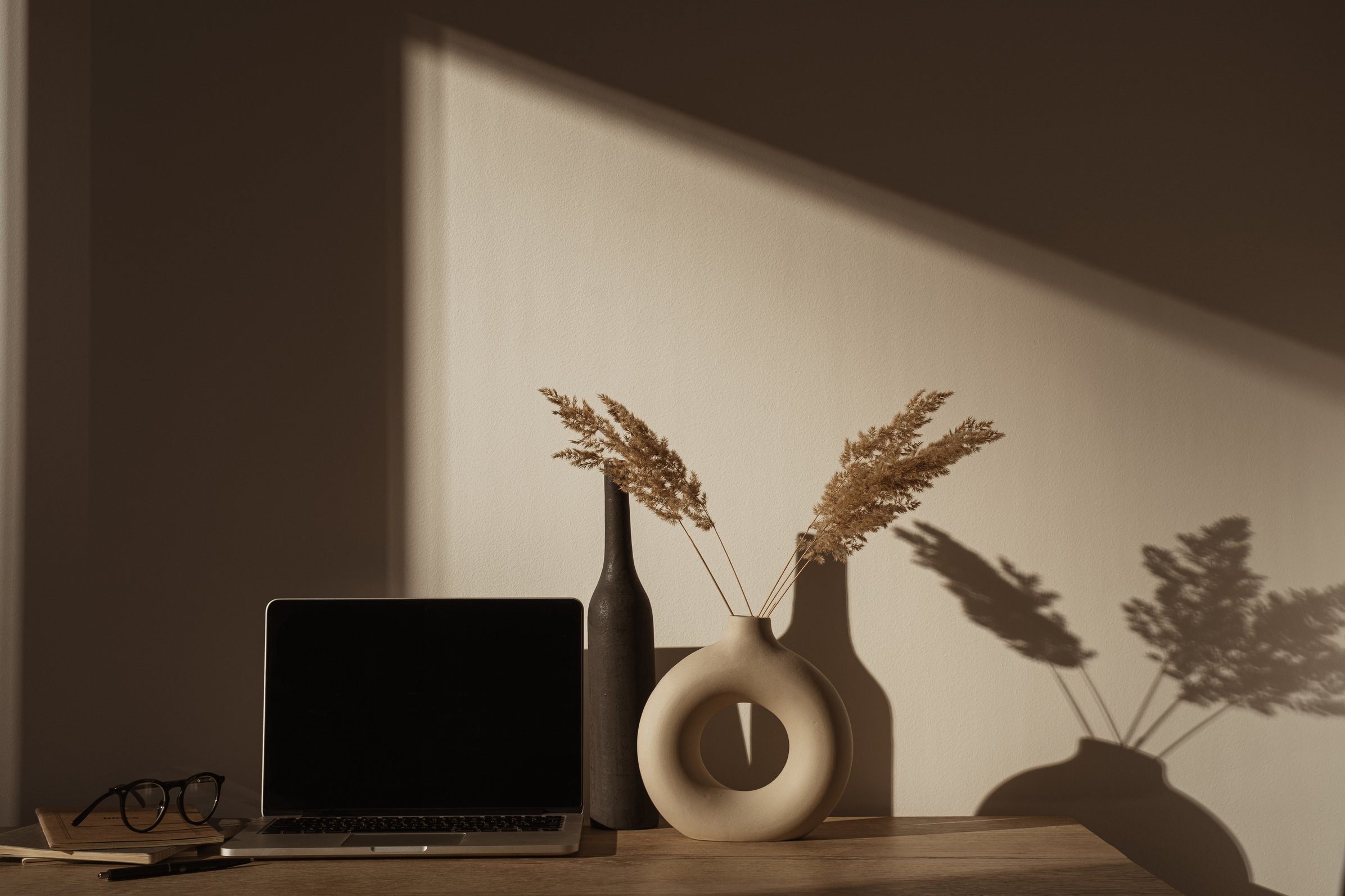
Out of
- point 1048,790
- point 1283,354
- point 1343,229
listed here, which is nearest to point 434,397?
point 1048,790

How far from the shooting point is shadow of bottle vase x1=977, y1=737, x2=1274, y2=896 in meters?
1.31

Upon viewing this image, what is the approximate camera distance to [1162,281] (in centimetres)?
137

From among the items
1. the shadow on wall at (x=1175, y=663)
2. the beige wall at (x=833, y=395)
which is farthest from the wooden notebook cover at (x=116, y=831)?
the shadow on wall at (x=1175, y=663)

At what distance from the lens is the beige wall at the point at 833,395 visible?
4.38 ft

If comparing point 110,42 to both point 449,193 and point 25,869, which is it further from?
point 25,869

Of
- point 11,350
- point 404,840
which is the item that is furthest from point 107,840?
point 11,350

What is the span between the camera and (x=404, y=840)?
1.10 metres

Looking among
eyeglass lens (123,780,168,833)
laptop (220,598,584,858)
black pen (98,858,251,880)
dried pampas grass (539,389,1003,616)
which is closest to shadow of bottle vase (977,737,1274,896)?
dried pampas grass (539,389,1003,616)

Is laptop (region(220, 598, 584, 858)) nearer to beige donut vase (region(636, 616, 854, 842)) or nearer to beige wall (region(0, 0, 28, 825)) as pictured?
beige donut vase (region(636, 616, 854, 842))

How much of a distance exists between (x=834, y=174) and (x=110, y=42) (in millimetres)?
1058

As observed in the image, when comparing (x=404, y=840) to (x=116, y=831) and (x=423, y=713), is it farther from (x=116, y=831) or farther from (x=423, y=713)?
(x=116, y=831)

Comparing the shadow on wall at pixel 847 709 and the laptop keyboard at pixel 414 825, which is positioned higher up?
the shadow on wall at pixel 847 709

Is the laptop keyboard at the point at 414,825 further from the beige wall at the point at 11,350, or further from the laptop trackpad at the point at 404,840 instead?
the beige wall at the point at 11,350

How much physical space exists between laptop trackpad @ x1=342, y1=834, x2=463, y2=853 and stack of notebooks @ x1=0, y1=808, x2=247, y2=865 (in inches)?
6.6
